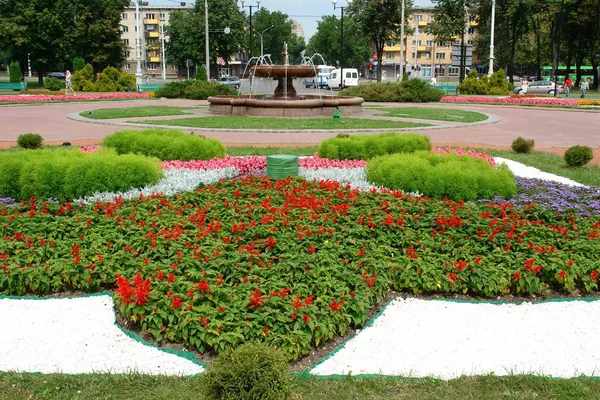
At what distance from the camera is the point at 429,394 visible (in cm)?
381

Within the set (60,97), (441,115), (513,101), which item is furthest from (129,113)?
(513,101)

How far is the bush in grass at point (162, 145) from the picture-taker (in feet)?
36.0

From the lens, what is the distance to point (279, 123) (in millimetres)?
19656

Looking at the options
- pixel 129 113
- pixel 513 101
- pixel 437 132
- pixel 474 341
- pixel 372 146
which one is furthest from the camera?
pixel 513 101

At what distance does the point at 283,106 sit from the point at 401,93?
13301mm

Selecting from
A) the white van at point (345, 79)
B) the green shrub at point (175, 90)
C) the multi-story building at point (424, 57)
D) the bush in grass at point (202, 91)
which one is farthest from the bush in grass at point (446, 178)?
the multi-story building at point (424, 57)

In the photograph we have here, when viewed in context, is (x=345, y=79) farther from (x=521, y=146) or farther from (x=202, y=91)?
(x=521, y=146)

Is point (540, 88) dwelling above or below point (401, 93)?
above

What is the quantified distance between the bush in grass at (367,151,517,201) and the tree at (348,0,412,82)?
51.4 m

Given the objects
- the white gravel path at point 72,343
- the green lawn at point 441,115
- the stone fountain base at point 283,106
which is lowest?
the white gravel path at point 72,343

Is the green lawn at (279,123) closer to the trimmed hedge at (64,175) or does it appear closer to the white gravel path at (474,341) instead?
the trimmed hedge at (64,175)

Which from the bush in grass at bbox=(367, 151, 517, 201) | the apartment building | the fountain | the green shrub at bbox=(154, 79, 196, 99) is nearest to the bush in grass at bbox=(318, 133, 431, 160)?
the bush in grass at bbox=(367, 151, 517, 201)

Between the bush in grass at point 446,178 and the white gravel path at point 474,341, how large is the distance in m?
3.02

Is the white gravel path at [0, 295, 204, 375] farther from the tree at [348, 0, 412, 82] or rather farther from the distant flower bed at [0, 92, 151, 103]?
the tree at [348, 0, 412, 82]
